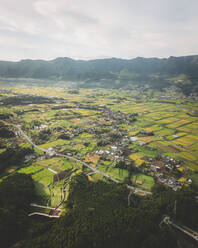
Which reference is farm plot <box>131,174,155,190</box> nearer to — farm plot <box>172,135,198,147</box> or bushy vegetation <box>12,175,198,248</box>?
bushy vegetation <box>12,175,198,248</box>

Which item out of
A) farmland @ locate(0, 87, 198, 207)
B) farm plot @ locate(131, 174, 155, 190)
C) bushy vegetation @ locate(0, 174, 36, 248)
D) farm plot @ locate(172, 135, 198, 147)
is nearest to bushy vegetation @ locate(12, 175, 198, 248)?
bushy vegetation @ locate(0, 174, 36, 248)

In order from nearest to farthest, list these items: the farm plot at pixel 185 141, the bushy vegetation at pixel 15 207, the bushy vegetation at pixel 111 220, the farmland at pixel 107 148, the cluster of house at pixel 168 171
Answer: the bushy vegetation at pixel 111 220
the bushy vegetation at pixel 15 207
the cluster of house at pixel 168 171
the farmland at pixel 107 148
the farm plot at pixel 185 141

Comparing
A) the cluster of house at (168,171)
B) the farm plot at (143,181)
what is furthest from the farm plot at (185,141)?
the farm plot at (143,181)

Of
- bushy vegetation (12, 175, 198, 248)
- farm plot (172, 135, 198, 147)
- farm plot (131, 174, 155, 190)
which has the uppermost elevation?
bushy vegetation (12, 175, 198, 248)

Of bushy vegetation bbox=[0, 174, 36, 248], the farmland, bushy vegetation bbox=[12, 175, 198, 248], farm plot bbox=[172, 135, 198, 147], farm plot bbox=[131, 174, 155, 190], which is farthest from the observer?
farm plot bbox=[172, 135, 198, 147]

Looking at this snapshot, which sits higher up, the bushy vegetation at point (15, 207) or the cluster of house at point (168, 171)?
the bushy vegetation at point (15, 207)

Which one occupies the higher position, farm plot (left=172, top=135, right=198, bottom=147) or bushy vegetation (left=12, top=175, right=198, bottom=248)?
bushy vegetation (left=12, top=175, right=198, bottom=248)

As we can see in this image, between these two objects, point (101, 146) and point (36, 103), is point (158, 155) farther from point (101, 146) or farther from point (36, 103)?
point (36, 103)

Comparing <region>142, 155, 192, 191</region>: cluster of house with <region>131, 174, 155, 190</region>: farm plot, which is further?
<region>142, 155, 192, 191</region>: cluster of house

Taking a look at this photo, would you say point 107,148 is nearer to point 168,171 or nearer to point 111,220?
point 168,171

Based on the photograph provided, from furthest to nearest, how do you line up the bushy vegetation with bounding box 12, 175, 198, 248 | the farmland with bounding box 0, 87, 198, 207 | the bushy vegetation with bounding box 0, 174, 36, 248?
the farmland with bounding box 0, 87, 198, 207
the bushy vegetation with bounding box 0, 174, 36, 248
the bushy vegetation with bounding box 12, 175, 198, 248

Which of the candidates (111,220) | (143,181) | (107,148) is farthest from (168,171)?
(111,220)

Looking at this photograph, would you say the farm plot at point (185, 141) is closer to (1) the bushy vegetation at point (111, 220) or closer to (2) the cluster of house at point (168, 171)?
(2) the cluster of house at point (168, 171)
